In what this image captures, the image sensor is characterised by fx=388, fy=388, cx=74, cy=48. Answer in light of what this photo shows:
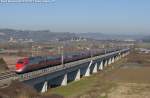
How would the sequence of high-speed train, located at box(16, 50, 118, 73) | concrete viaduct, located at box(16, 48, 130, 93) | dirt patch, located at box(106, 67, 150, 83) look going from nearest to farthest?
concrete viaduct, located at box(16, 48, 130, 93) → high-speed train, located at box(16, 50, 118, 73) → dirt patch, located at box(106, 67, 150, 83)

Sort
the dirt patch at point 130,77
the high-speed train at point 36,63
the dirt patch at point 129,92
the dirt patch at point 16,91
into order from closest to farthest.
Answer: the dirt patch at point 16,91, the high-speed train at point 36,63, the dirt patch at point 129,92, the dirt patch at point 130,77

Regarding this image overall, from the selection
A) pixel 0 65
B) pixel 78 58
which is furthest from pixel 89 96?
pixel 78 58

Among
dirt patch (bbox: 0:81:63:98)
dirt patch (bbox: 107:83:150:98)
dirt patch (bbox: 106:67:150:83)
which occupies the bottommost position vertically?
dirt patch (bbox: 106:67:150:83)

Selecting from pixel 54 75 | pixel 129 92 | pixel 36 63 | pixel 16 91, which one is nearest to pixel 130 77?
pixel 129 92

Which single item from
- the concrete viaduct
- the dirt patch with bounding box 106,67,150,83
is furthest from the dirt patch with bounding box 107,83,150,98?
the dirt patch with bounding box 106,67,150,83

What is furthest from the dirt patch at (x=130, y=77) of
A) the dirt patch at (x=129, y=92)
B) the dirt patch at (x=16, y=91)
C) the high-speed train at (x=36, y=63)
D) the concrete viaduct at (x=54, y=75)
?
the dirt patch at (x=16, y=91)

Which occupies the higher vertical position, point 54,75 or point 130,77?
point 54,75

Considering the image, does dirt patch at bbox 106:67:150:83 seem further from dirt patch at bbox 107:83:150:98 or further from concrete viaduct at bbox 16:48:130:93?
dirt patch at bbox 107:83:150:98

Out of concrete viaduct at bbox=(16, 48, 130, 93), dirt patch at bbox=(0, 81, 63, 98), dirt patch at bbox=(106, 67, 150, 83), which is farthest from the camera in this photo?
dirt patch at bbox=(106, 67, 150, 83)

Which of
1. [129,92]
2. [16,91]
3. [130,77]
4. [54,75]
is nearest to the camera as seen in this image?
[16,91]

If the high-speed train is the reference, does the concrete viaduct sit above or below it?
below

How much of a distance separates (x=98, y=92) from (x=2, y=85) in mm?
22600

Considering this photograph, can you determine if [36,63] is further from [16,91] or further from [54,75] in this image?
[16,91]

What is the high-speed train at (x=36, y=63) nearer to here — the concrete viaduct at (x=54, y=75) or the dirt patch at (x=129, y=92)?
the concrete viaduct at (x=54, y=75)
